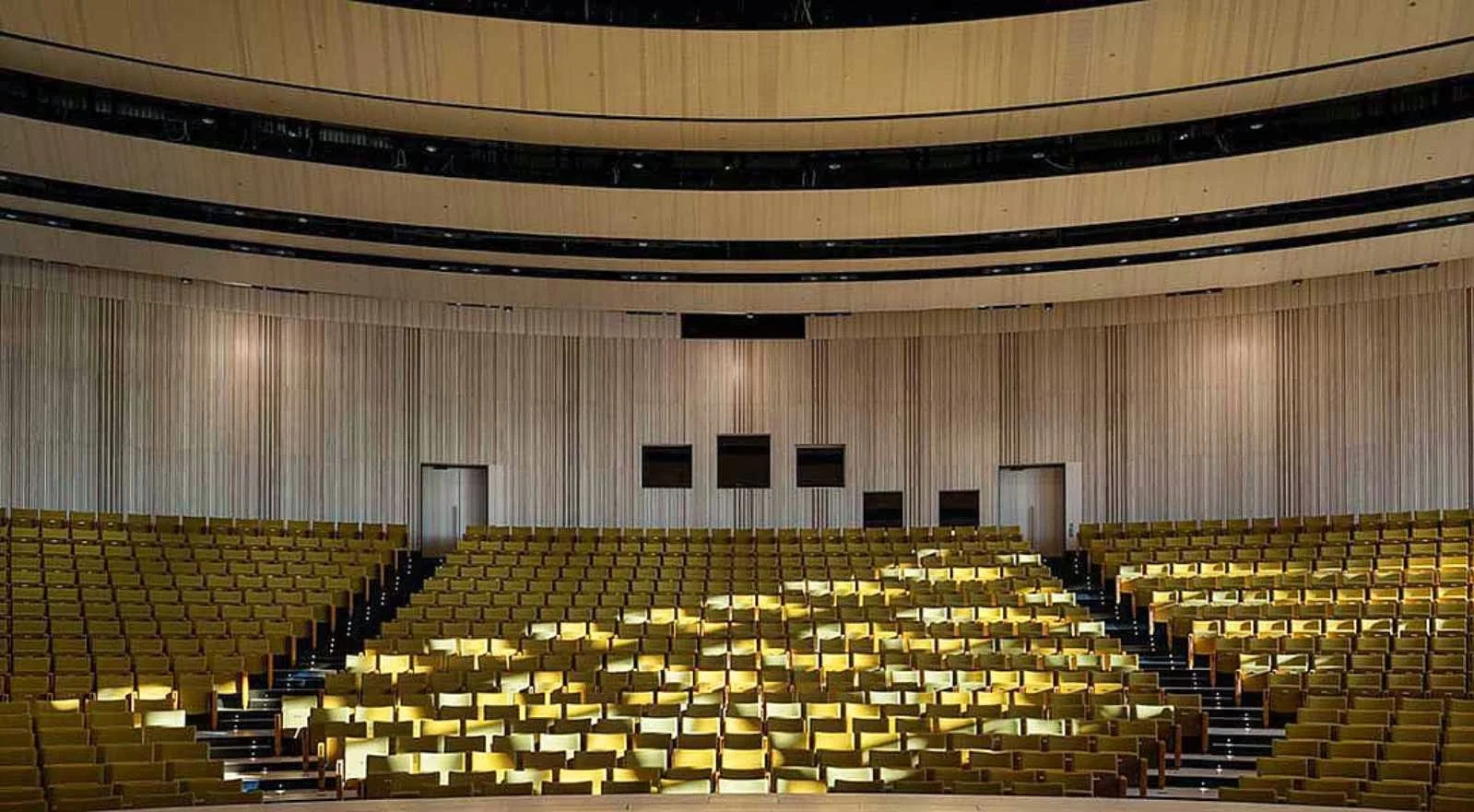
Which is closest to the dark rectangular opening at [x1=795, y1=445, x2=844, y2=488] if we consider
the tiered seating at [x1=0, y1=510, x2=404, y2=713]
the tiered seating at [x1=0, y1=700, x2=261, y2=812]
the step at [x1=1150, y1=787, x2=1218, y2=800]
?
the tiered seating at [x1=0, y1=510, x2=404, y2=713]

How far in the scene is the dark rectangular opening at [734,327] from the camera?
20969 mm

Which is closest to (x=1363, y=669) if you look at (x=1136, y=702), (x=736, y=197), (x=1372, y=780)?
(x=1136, y=702)

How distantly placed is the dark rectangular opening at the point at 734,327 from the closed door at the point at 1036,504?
2.94m

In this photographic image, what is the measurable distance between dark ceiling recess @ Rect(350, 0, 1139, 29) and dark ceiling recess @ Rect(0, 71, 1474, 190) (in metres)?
2.75

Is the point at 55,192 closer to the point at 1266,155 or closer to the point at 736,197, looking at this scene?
the point at 736,197

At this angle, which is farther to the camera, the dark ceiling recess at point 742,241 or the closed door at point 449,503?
the closed door at point 449,503

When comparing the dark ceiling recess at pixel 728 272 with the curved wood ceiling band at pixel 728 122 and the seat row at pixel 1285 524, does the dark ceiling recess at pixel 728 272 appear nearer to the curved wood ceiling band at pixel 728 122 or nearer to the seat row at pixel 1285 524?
the curved wood ceiling band at pixel 728 122

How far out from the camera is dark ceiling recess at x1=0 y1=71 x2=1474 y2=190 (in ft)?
46.6

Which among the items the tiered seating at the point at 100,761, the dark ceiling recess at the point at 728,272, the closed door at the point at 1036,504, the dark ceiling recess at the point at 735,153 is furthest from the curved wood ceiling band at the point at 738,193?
the tiered seating at the point at 100,761

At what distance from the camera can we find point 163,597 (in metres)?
15.8

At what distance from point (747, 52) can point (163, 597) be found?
700cm

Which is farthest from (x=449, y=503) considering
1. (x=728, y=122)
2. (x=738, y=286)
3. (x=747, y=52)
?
(x=747, y=52)

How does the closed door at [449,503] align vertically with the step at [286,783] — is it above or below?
above

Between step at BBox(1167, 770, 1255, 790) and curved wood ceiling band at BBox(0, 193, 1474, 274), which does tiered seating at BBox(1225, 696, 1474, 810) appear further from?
curved wood ceiling band at BBox(0, 193, 1474, 274)
